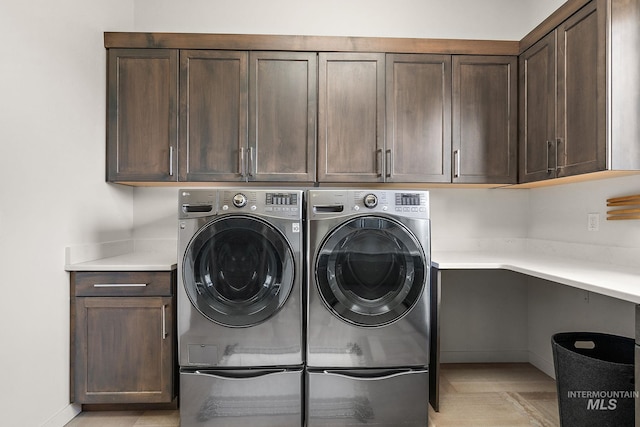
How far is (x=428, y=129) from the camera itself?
248 centimetres

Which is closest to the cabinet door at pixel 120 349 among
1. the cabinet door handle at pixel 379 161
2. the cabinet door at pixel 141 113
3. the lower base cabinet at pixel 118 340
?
the lower base cabinet at pixel 118 340

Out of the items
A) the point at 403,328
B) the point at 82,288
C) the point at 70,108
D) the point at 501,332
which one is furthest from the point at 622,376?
the point at 70,108

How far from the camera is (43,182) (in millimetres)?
1861

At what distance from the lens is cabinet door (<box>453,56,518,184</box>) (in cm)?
249

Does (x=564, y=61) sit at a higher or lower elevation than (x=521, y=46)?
lower

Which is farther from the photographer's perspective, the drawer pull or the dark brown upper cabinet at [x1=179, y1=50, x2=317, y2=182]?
the dark brown upper cabinet at [x1=179, y1=50, x2=317, y2=182]

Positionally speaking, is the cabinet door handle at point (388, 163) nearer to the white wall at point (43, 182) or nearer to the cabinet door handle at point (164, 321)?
the cabinet door handle at point (164, 321)

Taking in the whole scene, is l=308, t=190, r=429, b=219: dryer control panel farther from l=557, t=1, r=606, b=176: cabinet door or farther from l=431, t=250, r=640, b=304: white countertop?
l=557, t=1, r=606, b=176: cabinet door

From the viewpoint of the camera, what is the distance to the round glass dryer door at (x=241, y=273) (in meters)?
1.97

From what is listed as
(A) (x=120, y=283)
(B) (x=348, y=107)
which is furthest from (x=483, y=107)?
(A) (x=120, y=283)

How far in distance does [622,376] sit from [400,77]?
1.91 metres

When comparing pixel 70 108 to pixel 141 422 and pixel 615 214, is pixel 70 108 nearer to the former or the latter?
pixel 141 422

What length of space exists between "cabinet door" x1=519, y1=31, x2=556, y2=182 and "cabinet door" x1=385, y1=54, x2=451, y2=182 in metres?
0.46

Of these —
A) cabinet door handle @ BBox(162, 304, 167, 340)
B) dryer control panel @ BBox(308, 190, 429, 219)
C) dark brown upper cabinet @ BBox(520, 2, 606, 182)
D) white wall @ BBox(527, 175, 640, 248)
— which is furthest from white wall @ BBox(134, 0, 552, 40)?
cabinet door handle @ BBox(162, 304, 167, 340)
